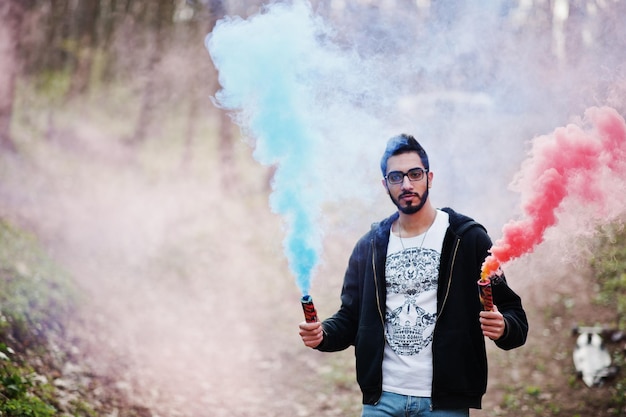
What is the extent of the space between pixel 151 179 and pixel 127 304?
207 inches

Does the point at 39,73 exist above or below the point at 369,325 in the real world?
above

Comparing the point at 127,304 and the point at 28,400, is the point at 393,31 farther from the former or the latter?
the point at 127,304

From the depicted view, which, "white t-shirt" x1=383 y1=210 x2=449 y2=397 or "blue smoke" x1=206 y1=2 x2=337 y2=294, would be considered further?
"blue smoke" x1=206 y1=2 x2=337 y2=294

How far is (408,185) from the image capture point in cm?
333

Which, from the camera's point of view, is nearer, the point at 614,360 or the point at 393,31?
the point at 393,31

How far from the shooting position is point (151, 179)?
14.1 metres

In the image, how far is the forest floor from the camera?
23.2ft

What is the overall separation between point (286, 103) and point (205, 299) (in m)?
7.43

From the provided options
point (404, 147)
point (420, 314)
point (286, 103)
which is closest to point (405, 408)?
point (420, 314)

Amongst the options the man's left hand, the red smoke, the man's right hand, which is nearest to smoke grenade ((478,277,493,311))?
the man's left hand

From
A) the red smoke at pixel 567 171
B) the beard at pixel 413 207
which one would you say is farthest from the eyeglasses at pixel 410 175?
the red smoke at pixel 567 171

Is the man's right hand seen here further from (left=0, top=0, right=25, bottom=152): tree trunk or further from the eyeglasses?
(left=0, top=0, right=25, bottom=152): tree trunk

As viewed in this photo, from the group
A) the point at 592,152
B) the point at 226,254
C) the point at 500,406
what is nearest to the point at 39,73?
the point at 226,254

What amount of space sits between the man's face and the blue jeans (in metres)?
1.04
